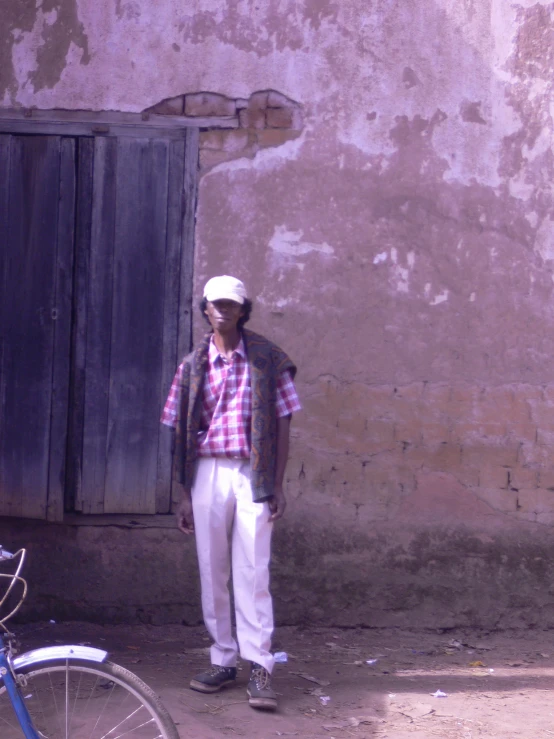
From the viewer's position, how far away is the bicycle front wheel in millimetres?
2924

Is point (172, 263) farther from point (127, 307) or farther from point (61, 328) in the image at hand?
point (61, 328)

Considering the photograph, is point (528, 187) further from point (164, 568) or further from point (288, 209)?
point (164, 568)

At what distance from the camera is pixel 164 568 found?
5246mm

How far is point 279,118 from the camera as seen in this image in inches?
205

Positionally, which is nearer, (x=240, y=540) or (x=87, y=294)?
(x=240, y=540)

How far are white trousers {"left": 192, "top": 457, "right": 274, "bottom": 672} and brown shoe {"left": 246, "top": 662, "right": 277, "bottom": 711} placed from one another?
5 cm

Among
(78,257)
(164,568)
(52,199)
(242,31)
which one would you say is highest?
(242,31)

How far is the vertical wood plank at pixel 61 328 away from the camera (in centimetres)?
517

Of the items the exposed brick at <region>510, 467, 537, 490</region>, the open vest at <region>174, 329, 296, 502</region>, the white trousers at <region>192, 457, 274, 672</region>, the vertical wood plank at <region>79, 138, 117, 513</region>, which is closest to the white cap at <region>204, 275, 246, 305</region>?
the open vest at <region>174, 329, 296, 502</region>

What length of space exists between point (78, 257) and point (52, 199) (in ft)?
1.16

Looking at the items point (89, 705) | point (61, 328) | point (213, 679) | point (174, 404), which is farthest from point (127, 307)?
point (89, 705)

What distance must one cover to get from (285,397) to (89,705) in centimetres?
158

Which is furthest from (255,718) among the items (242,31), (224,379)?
(242,31)

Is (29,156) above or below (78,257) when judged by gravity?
above
